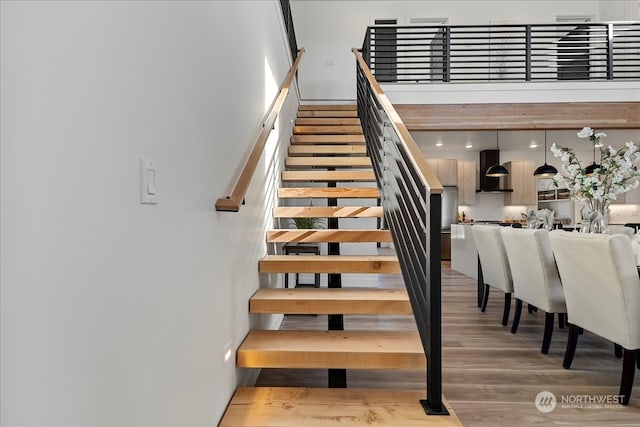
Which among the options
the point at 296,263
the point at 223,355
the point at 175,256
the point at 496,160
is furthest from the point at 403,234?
the point at 496,160

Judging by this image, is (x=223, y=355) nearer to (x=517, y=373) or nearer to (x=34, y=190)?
(x=34, y=190)

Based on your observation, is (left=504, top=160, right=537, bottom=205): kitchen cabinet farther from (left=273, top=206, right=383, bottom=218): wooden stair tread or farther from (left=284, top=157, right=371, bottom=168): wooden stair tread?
(left=273, top=206, right=383, bottom=218): wooden stair tread

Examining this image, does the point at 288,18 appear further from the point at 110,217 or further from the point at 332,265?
the point at 110,217

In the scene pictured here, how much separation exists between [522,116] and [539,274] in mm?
Result: 3730

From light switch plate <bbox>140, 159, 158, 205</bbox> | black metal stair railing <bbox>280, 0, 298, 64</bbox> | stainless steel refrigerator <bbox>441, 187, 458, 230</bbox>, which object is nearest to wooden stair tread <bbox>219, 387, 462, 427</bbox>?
light switch plate <bbox>140, 159, 158, 205</bbox>

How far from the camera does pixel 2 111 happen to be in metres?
0.62

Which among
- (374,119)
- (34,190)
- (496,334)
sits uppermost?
(374,119)

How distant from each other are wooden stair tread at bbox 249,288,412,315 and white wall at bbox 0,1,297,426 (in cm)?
59

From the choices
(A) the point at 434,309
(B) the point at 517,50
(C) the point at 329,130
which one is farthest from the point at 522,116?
(A) the point at 434,309

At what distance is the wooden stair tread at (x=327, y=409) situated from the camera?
167cm

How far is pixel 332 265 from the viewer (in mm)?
2639

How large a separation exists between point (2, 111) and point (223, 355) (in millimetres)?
1448

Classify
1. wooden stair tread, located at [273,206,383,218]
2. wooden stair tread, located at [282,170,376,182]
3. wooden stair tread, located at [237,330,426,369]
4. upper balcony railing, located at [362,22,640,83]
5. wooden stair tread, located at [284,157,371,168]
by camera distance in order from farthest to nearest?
upper balcony railing, located at [362,22,640,83]
wooden stair tread, located at [284,157,371,168]
wooden stair tread, located at [282,170,376,182]
wooden stair tread, located at [273,206,383,218]
wooden stair tread, located at [237,330,426,369]

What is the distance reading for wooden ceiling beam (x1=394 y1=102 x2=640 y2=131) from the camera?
19.0 ft
